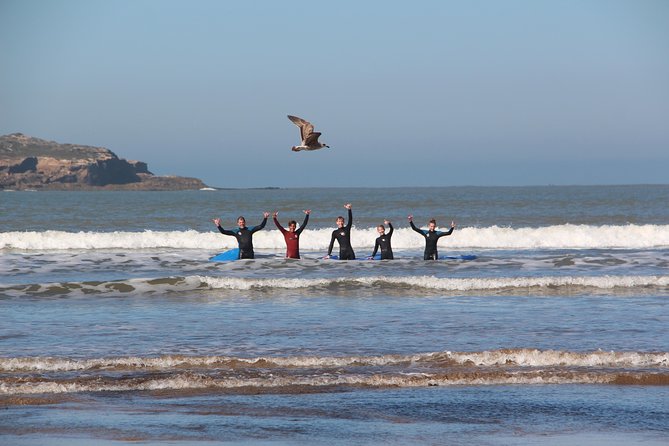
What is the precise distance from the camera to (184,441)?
656cm

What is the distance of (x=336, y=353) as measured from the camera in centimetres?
1008

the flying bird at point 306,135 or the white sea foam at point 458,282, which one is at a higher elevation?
the flying bird at point 306,135

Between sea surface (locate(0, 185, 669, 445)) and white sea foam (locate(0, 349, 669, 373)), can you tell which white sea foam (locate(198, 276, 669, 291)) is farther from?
white sea foam (locate(0, 349, 669, 373))

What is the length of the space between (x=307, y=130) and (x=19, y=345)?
290 inches

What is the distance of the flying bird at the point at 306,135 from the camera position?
16.3 metres

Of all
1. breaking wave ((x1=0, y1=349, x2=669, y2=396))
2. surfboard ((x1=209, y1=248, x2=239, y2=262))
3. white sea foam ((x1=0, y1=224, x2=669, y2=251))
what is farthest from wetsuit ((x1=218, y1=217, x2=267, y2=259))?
breaking wave ((x1=0, y1=349, x2=669, y2=396))

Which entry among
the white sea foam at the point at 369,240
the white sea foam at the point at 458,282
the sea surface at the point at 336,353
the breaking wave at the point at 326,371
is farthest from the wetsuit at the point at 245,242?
the breaking wave at the point at 326,371

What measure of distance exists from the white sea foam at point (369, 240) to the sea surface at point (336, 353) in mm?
8913

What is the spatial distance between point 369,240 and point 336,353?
22.1 m

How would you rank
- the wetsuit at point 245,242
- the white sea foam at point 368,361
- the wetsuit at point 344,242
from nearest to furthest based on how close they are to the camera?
the white sea foam at point 368,361 < the wetsuit at point 344,242 < the wetsuit at point 245,242

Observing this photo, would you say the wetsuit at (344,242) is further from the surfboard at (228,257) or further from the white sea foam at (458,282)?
the white sea foam at (458,282)

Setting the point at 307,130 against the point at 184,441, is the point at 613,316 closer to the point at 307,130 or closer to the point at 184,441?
the point at 307,130

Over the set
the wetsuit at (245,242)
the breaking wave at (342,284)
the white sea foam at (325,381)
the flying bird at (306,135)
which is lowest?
the white sea foam at (325,381)

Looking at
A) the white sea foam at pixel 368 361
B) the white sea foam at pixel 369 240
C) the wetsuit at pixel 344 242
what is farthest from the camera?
the white sea foam at pixel 369 240
